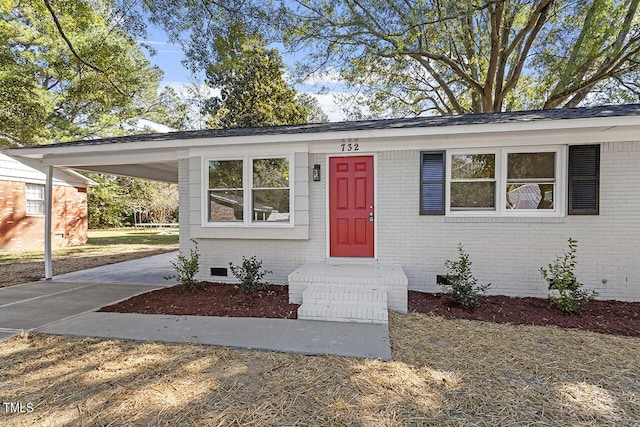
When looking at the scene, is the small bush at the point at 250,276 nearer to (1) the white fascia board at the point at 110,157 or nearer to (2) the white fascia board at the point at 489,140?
(2) the white fascia board at the point at 489,140

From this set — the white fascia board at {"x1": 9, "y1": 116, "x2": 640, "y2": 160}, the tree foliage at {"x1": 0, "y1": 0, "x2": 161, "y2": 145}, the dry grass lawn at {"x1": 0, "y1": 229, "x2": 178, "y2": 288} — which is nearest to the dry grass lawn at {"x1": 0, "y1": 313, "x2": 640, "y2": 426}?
the white fascia board at {"x1": 9, "y1": 116, "x2": 640, "y2": 160}

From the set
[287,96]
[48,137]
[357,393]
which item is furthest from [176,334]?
[287,96]

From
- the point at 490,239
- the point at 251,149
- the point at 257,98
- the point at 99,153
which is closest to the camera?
the point at 490,239

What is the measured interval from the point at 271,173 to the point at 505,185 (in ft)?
13.6

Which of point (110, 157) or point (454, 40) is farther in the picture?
point (454, 40)

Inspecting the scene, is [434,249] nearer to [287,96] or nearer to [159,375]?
[159,375]

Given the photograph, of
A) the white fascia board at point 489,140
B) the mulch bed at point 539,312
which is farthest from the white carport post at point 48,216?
the mulch bed at point 539,312

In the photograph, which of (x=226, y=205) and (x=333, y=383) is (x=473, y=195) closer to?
(x=333, y=383)

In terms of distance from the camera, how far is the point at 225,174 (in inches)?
253

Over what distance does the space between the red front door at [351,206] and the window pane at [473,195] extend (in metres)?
1.48

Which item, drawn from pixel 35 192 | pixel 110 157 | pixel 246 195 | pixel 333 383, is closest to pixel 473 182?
pixel 246 195

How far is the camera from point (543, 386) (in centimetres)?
277

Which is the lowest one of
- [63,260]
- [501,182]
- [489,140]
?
[63,260]

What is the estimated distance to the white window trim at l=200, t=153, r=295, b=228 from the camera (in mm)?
6059
